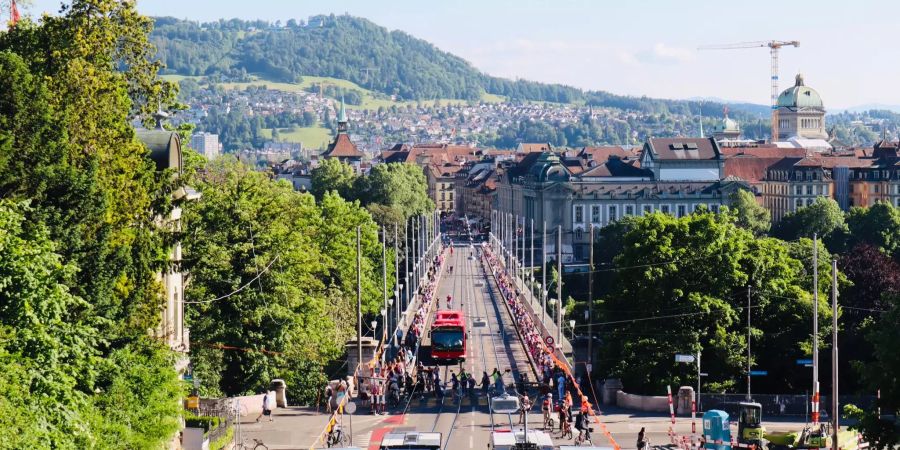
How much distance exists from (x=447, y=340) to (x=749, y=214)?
382ft

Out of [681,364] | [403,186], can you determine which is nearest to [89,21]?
[681,364]

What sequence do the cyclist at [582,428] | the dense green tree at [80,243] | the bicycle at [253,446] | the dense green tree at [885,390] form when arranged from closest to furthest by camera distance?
the dense green tree at [80,243]
the dense green tree at [885,390]
the bicycle at [253,446]
the cyclist at [582,428]

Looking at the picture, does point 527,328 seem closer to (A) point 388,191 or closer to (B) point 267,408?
(B) point 267,408

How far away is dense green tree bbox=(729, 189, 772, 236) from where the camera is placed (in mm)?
177250

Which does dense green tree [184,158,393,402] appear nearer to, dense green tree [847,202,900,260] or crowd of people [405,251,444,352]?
crowd of people [405,251,444,352]

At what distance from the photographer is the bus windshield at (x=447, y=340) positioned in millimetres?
69688

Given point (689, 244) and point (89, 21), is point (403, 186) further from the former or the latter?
point (89, 21)

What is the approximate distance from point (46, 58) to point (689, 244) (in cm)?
3067

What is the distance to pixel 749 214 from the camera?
181375mm

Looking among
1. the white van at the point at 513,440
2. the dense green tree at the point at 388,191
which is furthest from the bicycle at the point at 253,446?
the dense green tree at the point at 388,191

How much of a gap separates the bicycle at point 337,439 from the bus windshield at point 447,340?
24.4 meters

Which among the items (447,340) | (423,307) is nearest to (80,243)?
(447,340)

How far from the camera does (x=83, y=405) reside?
3228cm

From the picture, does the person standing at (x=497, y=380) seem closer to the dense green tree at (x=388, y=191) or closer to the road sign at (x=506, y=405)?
the road sign at (x=506, y=405)
